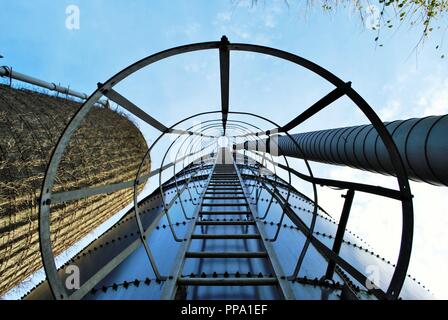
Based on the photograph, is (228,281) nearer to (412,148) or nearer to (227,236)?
(227,236)

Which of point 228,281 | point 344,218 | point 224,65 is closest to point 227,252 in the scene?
point 228,281

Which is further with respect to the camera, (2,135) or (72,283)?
(2,135)

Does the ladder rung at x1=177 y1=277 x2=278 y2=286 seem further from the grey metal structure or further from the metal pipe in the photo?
the metal pipe

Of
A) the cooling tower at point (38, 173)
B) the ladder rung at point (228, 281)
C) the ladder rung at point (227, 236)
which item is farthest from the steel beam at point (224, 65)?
the cooling tower at point (38, 173)

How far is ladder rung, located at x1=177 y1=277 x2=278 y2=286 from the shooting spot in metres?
2.58

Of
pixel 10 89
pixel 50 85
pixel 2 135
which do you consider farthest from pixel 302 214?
pixel 50 85

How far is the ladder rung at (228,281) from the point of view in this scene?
8.47ft

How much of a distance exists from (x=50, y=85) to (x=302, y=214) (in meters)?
8.04

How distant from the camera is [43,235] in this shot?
60.6 inches

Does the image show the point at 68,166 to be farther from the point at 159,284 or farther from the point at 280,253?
the point at 280,253

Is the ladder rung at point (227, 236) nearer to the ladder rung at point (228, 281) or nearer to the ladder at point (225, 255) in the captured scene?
the ladder at point (225, 255)

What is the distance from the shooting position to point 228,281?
259 centimetres
